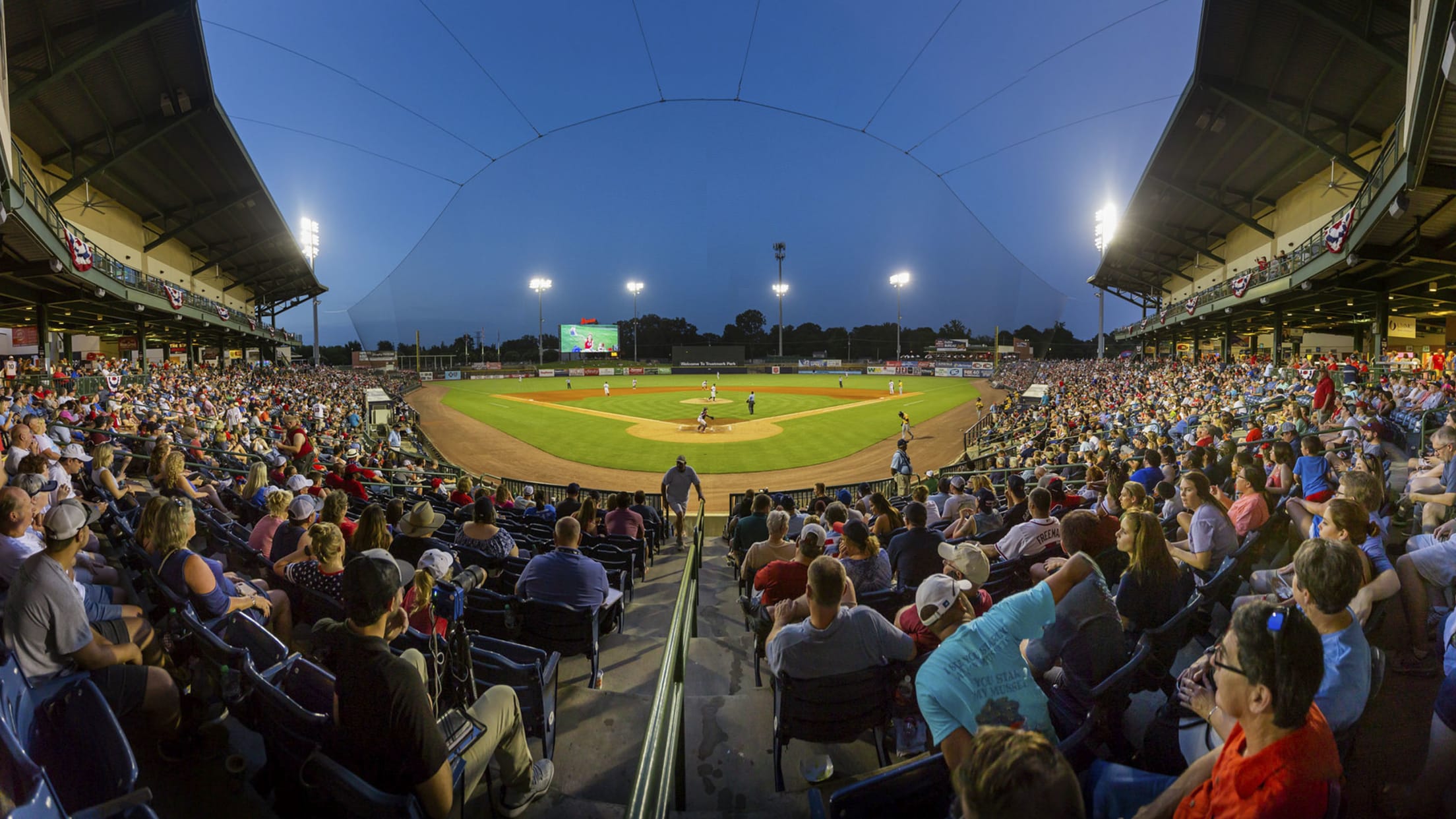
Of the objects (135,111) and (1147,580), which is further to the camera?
(135,111)

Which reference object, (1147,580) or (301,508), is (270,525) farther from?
(1147,580)

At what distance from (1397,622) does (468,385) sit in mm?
74744

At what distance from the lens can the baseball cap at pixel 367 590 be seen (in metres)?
2.43

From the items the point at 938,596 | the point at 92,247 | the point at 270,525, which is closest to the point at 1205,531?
the point at 938,596

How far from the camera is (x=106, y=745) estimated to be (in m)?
2.37

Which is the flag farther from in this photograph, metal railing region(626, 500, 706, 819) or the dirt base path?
metal railing region(626, 500, 706, 819)

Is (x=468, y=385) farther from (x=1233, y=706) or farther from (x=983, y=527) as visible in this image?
(x=1233, y=706)

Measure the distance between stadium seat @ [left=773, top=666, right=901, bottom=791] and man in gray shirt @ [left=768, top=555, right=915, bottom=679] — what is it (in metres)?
0.05

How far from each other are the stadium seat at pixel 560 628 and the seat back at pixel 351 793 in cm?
235

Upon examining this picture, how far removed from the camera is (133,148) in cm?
2209

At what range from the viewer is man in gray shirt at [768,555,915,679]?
11.2 feet

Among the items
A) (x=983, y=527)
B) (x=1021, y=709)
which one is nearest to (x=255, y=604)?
(x=1021, y=709)

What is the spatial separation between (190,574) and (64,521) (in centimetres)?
83

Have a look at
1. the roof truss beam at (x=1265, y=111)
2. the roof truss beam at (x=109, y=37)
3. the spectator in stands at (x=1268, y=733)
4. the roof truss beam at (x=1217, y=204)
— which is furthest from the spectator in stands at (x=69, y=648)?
the roof truss beam at (x=1217, y=204)
